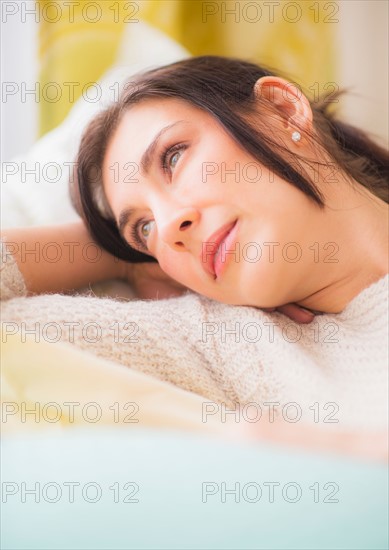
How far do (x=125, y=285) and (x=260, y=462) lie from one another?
0.51 meters

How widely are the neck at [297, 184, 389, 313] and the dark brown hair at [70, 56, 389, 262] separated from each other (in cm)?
5

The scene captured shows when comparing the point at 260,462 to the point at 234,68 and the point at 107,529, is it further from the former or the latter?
the point at 234,68

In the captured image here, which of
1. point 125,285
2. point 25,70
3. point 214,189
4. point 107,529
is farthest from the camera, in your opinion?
point 25,70

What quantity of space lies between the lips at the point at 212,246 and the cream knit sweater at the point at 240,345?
0.06 m

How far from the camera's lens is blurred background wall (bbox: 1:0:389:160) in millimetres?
1330

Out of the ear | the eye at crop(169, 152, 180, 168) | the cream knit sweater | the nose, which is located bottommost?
the cream knit sweater

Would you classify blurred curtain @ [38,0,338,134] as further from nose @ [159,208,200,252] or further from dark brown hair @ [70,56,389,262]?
nose @ [159,208,200,252]

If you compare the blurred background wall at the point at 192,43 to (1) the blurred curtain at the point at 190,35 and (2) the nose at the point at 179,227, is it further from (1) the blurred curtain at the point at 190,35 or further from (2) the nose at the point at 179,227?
(2) the nose at the point at 179,227

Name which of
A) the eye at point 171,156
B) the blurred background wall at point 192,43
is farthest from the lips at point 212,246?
the blurred background wall at point 192,43

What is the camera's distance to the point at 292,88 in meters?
0.90

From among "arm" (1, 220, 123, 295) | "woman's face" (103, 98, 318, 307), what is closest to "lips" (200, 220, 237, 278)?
"woman's face" (103, 98, 318, 307)

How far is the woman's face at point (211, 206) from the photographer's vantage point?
78 centimetres

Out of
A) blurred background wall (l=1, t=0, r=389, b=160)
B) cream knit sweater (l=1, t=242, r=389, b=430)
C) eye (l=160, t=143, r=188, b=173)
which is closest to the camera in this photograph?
cream knit sweater (l=1, t=242, r=389, b=430)

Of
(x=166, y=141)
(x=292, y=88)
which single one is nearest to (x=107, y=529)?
(x=166, y=141)
